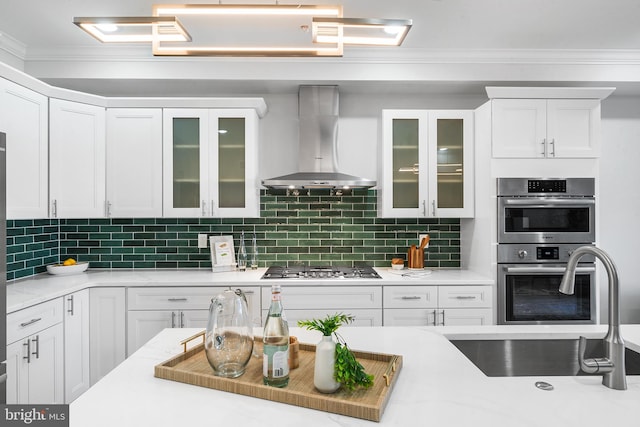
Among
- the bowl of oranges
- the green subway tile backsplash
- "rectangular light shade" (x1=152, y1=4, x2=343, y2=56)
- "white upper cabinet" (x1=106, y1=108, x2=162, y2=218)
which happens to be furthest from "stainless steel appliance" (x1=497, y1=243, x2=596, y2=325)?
the bowl of oranges

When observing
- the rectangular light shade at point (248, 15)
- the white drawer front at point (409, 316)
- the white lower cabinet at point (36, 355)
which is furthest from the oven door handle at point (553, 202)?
the white lower cabinet at point (36, 355)

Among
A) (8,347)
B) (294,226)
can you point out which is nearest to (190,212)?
(294,226)

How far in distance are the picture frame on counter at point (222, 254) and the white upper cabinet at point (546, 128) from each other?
7.46 feet

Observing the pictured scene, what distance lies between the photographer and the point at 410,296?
124 inches

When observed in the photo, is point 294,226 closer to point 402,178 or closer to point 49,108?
point 402,178

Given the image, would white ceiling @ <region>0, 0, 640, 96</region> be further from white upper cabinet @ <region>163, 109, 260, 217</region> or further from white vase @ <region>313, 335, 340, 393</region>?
white vase @ <region>313, 335, 340, 393</region>

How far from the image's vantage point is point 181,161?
341 centimetres

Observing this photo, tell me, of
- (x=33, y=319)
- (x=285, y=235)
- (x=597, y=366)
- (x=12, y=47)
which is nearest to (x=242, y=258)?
(x=285, y=235)

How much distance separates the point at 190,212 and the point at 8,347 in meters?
1.49

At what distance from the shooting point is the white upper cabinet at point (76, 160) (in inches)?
121

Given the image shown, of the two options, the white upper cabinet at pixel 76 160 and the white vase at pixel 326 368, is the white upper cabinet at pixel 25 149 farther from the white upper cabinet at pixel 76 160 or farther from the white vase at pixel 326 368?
the white vase at pixel 326 368

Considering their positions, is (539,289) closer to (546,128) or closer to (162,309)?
(546,128)

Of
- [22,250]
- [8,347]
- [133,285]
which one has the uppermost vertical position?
[22,250]

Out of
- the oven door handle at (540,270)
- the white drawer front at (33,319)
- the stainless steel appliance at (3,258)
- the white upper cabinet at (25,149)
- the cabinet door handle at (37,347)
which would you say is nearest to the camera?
the stainless steel appliance at (3,258)
